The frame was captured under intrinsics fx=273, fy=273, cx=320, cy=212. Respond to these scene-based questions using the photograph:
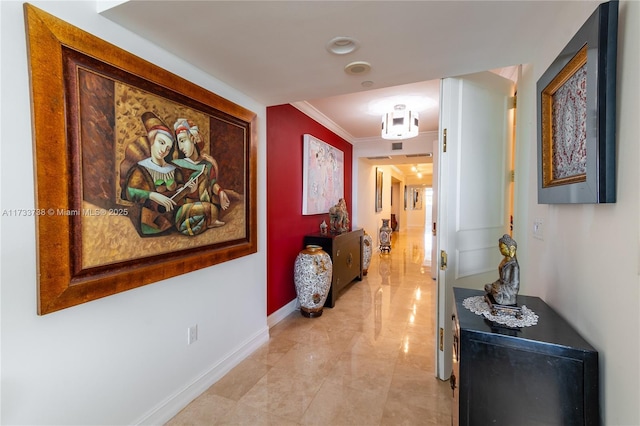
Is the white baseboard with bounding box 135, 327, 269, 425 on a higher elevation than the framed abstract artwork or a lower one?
lower

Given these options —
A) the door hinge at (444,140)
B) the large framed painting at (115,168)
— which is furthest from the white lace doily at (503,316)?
the large framed painting at (115,168)

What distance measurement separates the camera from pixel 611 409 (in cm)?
86

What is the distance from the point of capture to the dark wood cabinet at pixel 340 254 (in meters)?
3.58

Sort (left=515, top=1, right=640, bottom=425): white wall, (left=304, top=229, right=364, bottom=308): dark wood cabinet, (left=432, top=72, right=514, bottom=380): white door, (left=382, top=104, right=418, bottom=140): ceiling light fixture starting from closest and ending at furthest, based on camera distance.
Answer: (left=515, top=1, right=640, bottom=425): white wall
(left=432, top=72, right=514, bottom=380): white door
(left=382, top=104, right=418, bottom=140): ceiling light fixture
(left=304, top=229, right=364, bottom=308): dark wood cabinet

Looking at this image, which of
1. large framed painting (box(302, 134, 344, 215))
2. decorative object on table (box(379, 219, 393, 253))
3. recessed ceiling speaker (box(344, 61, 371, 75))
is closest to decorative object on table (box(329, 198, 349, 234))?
large framed painting (box(302, 134, 344, 215))

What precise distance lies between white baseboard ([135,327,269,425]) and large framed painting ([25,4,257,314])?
813mm

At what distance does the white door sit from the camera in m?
1.96

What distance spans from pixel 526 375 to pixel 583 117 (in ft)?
3.07

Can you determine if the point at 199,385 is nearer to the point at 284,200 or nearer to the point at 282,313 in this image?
the point at 282,313

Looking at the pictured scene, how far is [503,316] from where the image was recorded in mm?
1150

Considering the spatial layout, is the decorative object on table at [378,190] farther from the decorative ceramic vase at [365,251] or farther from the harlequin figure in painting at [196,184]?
the harlequin figure in painting at [196,184]

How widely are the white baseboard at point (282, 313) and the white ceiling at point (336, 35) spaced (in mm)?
2360

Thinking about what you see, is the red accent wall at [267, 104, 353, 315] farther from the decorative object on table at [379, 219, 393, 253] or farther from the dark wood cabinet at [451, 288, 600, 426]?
the decorative object on table at [379, 219, 393, 253]

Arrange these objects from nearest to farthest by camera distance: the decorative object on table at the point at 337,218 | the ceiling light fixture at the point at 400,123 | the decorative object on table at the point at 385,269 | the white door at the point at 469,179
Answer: the white door at the point at 469,179
the ceiling light fixture at the point at 400,123
the decorative object on table at the point at 337,218
the decorative object on table at the point at 385,269
